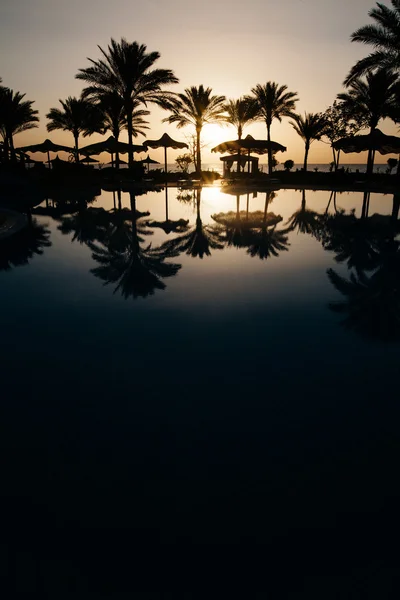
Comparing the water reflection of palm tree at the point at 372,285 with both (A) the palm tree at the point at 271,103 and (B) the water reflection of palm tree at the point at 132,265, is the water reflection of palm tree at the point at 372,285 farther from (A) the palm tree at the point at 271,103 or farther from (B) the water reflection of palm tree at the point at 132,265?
(A) the palm tree at the point at 271,103

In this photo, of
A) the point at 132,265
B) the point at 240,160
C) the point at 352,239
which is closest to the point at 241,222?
the point at 352,239

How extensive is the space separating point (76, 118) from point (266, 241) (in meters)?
36.0

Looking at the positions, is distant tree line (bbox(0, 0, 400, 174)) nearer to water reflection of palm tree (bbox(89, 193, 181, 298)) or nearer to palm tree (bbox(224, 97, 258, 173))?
palm tree (bbox(224, 97, 258, 173))

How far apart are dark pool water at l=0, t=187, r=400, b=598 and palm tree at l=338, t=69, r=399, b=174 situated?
2503cm

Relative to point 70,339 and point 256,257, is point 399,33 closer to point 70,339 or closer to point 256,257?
point 256,257

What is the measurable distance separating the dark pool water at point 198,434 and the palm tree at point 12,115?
31.1 meters

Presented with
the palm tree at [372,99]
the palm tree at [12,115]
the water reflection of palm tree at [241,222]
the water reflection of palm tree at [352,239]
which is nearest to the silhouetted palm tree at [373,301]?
the water reflection of palm tree at [352,239]

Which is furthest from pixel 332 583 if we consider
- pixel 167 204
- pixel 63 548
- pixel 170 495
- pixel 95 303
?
pixel 167 204

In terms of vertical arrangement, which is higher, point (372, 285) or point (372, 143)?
point (372, 143)

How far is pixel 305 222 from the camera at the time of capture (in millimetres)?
13375

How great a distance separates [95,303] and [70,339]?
1.25 meters

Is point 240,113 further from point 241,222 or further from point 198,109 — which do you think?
point 241,222

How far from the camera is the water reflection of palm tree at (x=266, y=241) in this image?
9.01 meters

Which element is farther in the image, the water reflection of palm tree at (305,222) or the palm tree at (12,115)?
the palm tree at (12,115)
